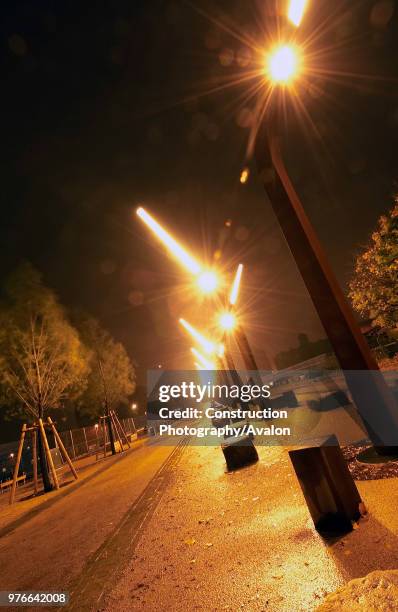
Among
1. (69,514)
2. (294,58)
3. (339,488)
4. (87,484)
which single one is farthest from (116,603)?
(87,484)

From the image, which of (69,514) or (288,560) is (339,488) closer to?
(288,560)

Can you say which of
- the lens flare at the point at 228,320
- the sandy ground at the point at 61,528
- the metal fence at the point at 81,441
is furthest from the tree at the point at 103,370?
the sandy ground at the point at 61,528

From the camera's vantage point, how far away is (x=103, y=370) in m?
31.0

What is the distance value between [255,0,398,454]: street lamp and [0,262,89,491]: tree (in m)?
14.2

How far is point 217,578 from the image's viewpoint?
3.65m

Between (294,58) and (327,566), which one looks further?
(294,58)

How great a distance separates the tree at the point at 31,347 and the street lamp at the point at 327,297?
14.2m

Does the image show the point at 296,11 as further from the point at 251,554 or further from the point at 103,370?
the point at 103,370

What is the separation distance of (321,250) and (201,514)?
16.8 feet

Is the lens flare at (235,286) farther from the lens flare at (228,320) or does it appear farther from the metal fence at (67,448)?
the metal fence at (67,448)

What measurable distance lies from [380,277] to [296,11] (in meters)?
16.8

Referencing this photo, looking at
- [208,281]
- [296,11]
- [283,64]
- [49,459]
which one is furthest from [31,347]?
[296,11]

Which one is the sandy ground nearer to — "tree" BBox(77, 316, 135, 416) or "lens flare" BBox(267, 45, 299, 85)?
"lens flare" BBox(267, 45, 299, 85)

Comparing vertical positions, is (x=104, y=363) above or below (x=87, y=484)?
above
